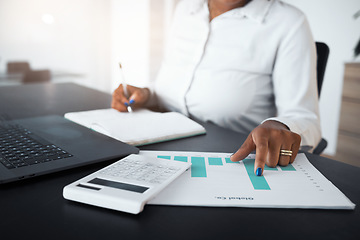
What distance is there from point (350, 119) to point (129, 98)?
7.03 feet

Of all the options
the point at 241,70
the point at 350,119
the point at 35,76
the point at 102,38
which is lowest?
the point at 350,119

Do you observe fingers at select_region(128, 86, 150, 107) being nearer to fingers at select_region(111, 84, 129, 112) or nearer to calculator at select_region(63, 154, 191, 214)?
fingers at select_region(111, 84, 129, 112)

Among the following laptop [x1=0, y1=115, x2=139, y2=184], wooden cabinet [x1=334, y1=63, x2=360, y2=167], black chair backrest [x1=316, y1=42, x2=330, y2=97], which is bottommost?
wooden cabinet [x1=334, y1=63, x2=360, y2=167]

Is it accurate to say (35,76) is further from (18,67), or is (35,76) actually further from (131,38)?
(131,38)

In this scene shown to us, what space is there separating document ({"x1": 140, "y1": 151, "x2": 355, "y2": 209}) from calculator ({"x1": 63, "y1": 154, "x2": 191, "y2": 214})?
0.02 metres

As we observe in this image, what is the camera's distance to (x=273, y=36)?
3.79 feet

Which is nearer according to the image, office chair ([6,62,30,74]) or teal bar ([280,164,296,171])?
teal bar ([280,164,296,171])

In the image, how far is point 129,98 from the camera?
114cm

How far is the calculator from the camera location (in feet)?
1.51

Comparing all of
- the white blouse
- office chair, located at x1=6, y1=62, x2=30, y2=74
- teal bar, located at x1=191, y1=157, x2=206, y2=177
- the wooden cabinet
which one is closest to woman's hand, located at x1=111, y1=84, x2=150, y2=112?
the white blouse

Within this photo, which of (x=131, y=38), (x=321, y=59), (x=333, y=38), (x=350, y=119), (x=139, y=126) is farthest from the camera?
(x=131, y=38)

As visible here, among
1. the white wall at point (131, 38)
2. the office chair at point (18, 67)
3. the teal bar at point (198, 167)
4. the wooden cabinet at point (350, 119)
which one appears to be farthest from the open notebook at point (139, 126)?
the office chair at point (18, 67)

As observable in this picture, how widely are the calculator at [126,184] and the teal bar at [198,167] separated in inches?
0.6

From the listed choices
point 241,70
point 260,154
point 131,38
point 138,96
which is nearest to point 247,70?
point 241,70
